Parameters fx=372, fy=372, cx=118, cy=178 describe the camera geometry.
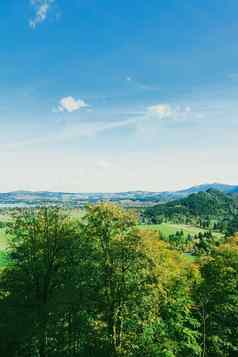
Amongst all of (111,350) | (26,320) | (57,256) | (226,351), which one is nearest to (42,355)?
(26,320)

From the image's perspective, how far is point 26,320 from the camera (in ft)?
95.8

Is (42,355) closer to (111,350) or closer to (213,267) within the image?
(111,350)

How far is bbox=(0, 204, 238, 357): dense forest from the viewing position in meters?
28.4

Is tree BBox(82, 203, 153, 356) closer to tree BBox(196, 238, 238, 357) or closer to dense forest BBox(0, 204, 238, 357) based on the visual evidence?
dense forest BBox(0, 204, 238, 357)

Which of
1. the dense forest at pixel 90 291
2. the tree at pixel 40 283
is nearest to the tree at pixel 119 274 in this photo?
the dense forest at pixel 90 291

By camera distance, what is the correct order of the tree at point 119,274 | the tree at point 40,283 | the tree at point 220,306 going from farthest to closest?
the tree at point 220,306
the tree at point 40,283
the tree at point 119,274

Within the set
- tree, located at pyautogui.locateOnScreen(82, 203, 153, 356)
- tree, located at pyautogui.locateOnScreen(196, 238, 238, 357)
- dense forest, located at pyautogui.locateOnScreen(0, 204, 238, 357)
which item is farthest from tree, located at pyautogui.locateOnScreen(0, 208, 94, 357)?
tree, located at pyautogui.locateOnScreen(196, 238, 238, 357)

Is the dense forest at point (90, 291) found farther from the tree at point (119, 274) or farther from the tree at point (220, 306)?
the tree at point (220, 306)

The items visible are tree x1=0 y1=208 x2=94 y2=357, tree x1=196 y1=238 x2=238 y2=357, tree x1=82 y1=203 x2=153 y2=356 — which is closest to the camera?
tree x1=82 y1=203 x2=153 y2=356

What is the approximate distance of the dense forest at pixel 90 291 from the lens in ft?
93.1

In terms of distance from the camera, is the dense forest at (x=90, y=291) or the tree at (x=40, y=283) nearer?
the dense forest at (x=90, y=291)

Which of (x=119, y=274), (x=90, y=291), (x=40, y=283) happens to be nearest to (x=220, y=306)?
(x=119, y=274)

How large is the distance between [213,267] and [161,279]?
1376cm

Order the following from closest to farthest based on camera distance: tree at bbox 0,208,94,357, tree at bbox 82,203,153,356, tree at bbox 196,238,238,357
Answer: tree at bbox 82,203,153,356
tree at bbox 0,208,94,357
tree at bbox 196,238,238,357
